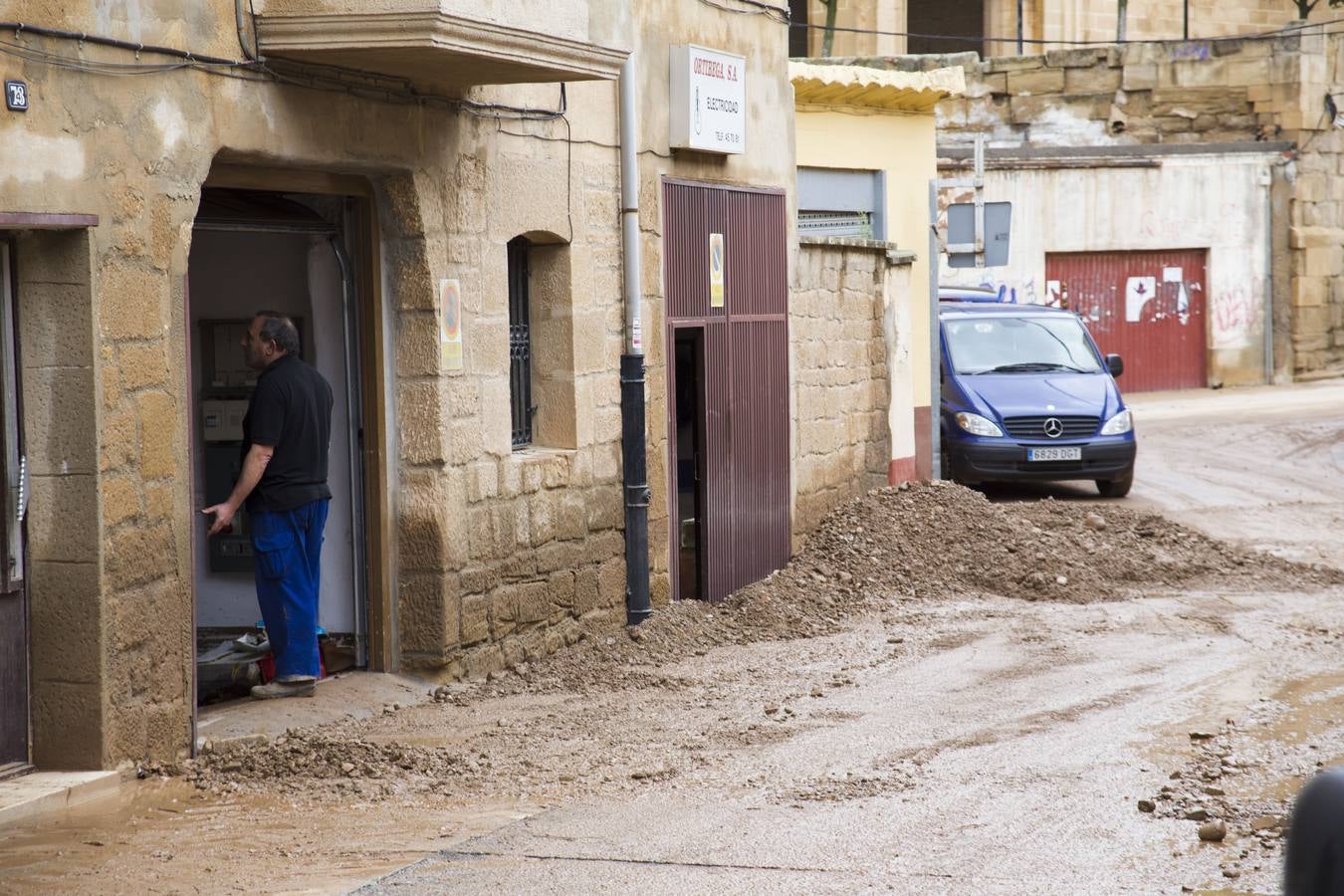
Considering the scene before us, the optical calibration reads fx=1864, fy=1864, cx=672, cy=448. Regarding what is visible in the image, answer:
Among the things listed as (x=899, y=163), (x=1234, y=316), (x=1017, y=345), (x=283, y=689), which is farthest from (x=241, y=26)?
(x=1234, y=316)

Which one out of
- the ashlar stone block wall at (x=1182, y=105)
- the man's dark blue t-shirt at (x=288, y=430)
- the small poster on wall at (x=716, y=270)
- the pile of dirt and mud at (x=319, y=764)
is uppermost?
the ashlar stone block wall at (x=1182, y=105)

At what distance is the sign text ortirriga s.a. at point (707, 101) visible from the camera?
1143cm

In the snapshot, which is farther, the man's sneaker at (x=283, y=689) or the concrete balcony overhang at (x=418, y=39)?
the man's sneaker at (x=283, y=689)

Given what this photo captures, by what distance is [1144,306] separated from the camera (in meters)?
30.2

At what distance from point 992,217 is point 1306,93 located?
16736mm

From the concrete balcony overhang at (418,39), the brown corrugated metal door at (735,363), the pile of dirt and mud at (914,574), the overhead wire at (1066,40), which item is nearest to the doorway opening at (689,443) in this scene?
the brown corrugated metal door at (735,363)

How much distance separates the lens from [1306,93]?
30703 millimetres

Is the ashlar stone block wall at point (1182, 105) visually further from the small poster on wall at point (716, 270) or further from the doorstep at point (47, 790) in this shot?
the doorstep at point (47, 790)

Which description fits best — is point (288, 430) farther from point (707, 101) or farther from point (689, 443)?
point (707, 101)

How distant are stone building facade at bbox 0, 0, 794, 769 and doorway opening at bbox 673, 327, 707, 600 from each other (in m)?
0.60

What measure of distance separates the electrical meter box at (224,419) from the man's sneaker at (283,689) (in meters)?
1.29

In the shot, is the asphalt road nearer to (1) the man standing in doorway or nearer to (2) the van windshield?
(1) the man standing in doorway

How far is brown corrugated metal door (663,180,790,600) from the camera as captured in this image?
38.5 feet

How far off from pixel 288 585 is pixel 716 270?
4.51 metres
